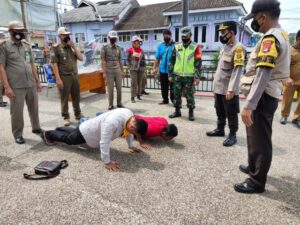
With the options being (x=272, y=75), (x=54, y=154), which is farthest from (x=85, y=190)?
(x=272, y=75)

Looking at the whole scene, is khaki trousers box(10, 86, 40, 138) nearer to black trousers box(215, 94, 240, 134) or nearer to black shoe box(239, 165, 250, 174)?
black trousers box(215, 94, 240, 134)

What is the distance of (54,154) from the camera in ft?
11.6

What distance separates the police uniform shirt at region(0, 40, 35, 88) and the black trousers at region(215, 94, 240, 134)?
3.13m

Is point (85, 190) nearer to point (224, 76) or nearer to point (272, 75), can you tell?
point (272, 75)

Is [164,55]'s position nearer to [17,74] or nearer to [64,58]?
[64,58]

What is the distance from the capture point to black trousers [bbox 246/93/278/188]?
2275 mm

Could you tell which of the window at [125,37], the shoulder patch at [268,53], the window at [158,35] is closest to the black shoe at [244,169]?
the shoulder patch at [268,53]

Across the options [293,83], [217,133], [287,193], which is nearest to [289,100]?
[293,83]

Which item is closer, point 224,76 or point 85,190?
point 85,190

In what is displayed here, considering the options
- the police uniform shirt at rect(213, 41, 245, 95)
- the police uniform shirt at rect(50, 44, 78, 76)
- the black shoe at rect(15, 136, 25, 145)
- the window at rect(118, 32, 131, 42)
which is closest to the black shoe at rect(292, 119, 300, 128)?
the police uniform shirt at rect(213, 41, 245, 95)

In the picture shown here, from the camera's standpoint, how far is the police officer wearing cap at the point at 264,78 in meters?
2.04

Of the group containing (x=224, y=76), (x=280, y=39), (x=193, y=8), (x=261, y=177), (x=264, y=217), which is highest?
(x=193, y=8)

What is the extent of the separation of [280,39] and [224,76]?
166cm

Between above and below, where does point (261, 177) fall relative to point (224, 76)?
below
